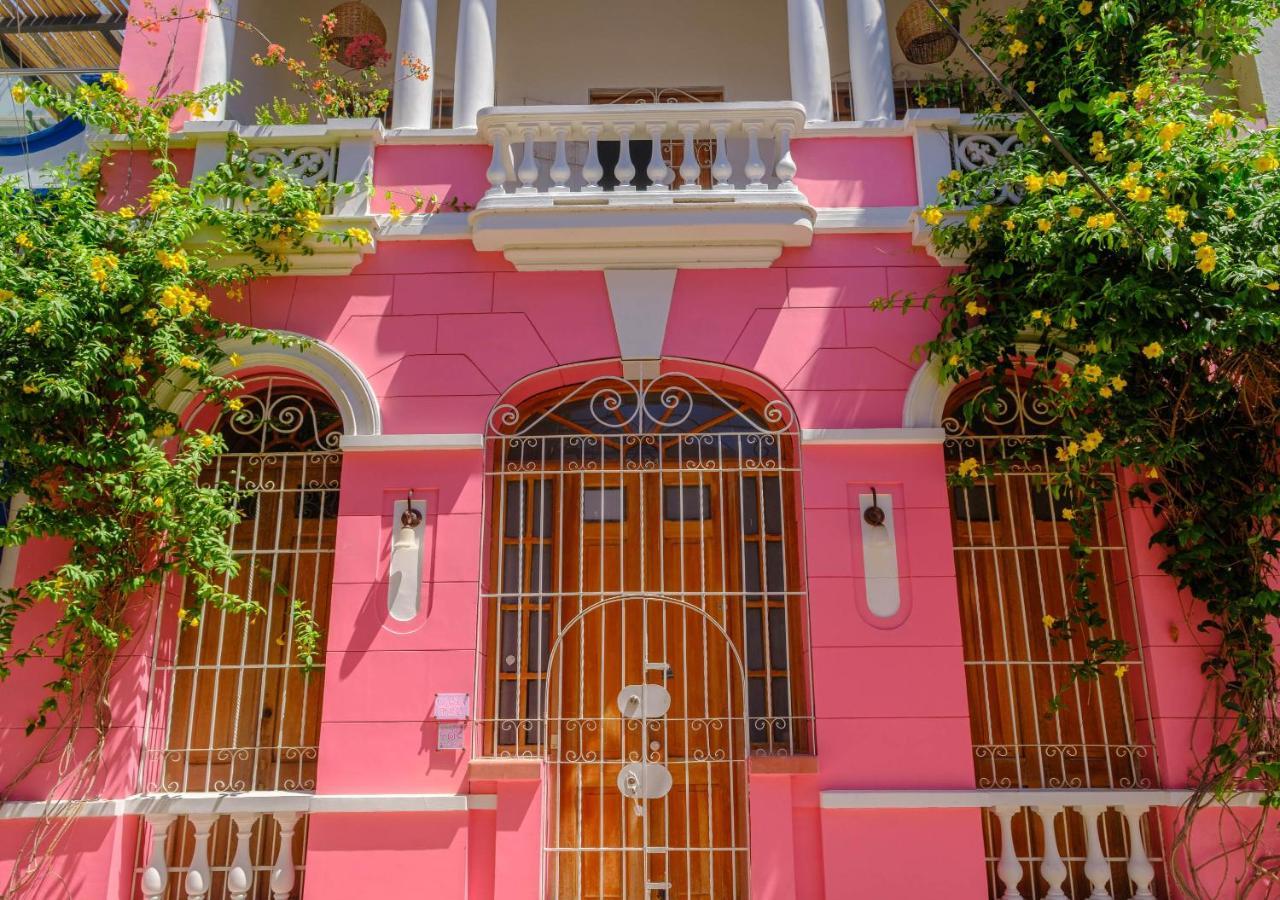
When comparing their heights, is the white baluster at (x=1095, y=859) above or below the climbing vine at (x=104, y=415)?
below

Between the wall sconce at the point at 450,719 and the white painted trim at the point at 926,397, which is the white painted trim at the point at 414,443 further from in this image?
the white painted trim at the point at 926,397

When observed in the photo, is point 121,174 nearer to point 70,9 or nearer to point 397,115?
point 397,115

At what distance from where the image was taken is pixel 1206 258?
14.7ft

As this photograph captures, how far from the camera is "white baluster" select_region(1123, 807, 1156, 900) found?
16.4 feet

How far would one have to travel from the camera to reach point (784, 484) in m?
6.08

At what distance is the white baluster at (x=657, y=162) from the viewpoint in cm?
595

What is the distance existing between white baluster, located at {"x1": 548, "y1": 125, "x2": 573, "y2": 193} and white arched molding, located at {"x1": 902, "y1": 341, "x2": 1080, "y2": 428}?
2304mm

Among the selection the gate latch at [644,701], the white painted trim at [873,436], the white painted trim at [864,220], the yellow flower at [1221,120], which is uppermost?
the white painted trim at [864,220]

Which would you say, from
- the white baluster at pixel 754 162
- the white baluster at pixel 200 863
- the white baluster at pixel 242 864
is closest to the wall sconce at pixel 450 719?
the white baluster at pixel 242 864

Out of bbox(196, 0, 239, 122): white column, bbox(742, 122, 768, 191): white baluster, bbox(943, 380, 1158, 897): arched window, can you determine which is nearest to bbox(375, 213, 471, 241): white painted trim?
bbox(196, 0, 239, 122): white column

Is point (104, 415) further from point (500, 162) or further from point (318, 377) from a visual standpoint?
point (500, 162)

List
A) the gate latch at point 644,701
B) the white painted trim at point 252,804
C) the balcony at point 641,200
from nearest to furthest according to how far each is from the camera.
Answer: the white painted trim at point 252,804
the gate latch at point 644,701
the balcony at point 641,200

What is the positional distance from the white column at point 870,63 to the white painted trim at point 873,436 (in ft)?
6.87

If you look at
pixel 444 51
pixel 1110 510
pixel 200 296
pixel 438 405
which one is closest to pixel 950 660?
pixel 1110 510
